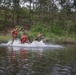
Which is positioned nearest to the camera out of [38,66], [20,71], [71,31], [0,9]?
[20,71]

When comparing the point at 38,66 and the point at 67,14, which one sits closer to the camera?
the point at 38,66

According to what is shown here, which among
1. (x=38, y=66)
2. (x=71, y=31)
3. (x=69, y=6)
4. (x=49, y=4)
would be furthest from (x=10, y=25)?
(x=38, y=66)

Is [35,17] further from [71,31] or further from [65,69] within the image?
[65,69]

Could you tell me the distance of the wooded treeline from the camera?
68.0m

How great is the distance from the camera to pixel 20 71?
14578mm

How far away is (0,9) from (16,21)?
22.5 ft

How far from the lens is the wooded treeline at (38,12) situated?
6800cm

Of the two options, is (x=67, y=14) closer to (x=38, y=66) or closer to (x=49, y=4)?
(x=49, y=4)

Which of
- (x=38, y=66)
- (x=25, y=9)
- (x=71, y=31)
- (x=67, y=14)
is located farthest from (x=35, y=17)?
(x=38, y=66)

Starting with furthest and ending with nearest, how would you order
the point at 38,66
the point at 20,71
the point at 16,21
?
the point at 16,21 → the point at 38,66 → the point at 20,71

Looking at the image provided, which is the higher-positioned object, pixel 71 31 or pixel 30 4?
pixel 30 4

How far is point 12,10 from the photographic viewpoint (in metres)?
68.6

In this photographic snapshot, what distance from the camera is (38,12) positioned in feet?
238

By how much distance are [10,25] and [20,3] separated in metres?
6.26
